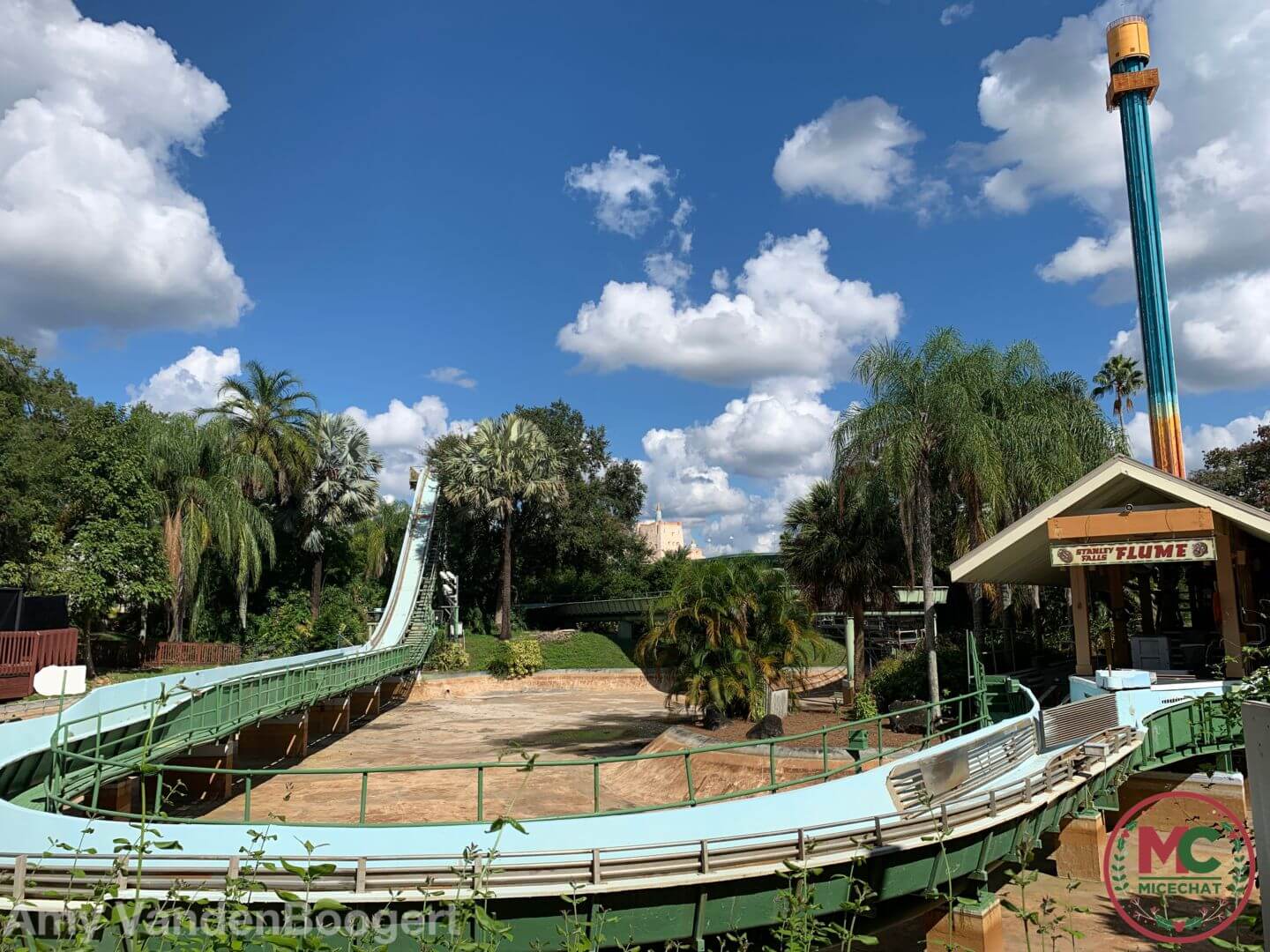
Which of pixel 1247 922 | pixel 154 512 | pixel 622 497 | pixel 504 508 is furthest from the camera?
pixel 622 497

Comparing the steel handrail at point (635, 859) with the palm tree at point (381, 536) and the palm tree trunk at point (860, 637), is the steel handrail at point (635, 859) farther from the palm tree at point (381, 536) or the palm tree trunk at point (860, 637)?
the palm tree at point (381, 536)

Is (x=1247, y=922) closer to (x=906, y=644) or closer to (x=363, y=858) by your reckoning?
(x=363, y=858)

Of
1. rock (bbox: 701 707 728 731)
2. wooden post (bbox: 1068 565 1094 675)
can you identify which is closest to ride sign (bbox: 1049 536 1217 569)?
wooden post (bbox: 1068 565 1094 675)

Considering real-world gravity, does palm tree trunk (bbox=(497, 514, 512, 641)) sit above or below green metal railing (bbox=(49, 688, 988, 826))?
above

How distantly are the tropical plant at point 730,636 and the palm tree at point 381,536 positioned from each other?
3084 cm

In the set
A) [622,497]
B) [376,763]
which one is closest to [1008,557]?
[376,763]

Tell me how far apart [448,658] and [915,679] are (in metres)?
24.5

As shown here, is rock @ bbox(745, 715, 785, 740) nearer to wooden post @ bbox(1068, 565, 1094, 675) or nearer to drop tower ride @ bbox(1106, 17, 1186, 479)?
wooden post @ bbox(1068, 565, 1094, 675)

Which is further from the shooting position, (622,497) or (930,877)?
(622,497)

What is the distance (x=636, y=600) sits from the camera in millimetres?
45219

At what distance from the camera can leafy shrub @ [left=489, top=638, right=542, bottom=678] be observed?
3975 cm

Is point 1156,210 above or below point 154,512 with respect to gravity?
above

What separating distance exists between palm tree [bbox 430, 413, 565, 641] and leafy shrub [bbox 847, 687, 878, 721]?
24604 mm

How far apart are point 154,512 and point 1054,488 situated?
3161cm
